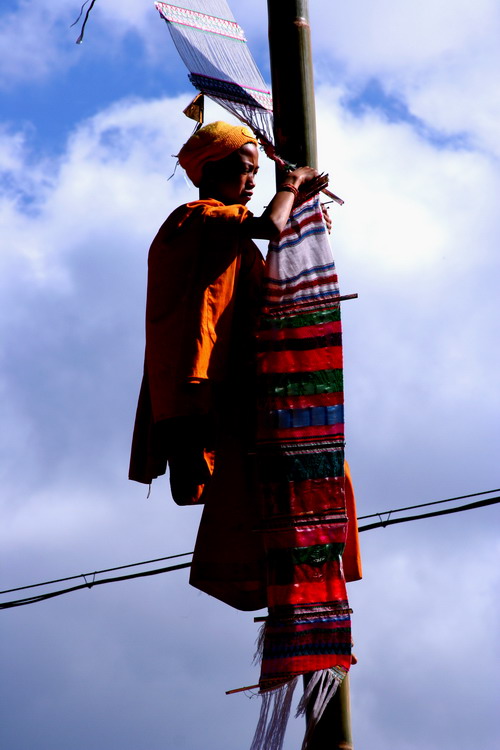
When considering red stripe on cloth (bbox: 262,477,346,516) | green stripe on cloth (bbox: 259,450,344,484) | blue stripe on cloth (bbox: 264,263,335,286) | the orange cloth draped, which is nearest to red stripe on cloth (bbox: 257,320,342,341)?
the orange cloth draped

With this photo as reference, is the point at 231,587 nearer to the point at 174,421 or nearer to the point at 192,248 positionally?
the point at 174,421

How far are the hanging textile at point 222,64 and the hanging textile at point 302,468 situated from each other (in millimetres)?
562

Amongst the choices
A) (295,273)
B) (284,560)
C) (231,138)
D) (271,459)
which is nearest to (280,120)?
(231,138)

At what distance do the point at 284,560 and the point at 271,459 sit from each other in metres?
0.42

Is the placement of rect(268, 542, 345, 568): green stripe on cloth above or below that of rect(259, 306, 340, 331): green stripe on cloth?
below

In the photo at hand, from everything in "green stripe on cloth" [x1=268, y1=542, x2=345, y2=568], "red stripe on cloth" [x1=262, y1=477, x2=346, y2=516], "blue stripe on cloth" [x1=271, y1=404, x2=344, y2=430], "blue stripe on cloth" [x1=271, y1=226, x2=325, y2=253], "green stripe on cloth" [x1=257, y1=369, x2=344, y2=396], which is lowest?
"green stripe on cloth" [x1=268, y1=542, x2=345, y2=568]

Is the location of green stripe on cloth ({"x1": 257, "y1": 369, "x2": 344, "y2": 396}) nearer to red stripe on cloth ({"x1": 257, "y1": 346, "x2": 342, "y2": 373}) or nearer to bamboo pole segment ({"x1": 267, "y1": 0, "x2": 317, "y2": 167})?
red stripe on cloth ({"x1": 257, "y1": 346, "x2": 342, "y2": 373})

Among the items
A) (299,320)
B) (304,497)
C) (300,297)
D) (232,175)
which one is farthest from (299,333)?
(232,175)

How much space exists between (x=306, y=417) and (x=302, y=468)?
22 centimetres

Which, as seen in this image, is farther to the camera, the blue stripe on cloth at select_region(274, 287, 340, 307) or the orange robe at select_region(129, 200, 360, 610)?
the blue stripe on cloth at select_region(274, 287, 340, 307)

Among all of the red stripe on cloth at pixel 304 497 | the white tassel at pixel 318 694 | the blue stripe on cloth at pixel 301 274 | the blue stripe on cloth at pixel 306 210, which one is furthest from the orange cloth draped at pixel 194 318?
the white tassel at pixel 318 694

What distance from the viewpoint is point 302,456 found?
5547 mm

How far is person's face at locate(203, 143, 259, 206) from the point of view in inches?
239

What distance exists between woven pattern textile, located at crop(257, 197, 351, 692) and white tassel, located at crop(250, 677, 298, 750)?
0.04 metres
